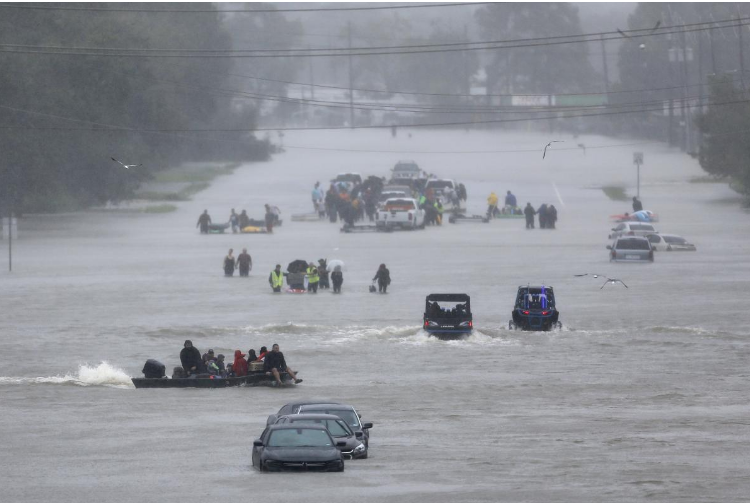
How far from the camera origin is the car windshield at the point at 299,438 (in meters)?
19.2

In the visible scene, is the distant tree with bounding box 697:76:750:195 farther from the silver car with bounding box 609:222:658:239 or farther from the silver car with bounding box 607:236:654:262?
the silver car with bounding box 607:236:654:262

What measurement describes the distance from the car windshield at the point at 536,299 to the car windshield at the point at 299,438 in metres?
21.2

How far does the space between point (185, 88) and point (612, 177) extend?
34.2 m

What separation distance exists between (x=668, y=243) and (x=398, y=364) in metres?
33.8

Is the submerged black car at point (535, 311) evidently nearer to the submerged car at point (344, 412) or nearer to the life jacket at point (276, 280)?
the life jacket at point (276, 280)

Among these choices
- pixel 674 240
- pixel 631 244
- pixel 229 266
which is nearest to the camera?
pixel 229 266

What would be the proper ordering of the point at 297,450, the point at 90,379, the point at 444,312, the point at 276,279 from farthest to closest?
the point at 276,279 → the point at 444,312 → the point at 90,379 → the point at 297,450

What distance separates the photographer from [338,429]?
67.7ft

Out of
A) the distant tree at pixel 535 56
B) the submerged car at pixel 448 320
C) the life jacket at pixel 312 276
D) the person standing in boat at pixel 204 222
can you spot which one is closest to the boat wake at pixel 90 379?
the submerged car at pixel 448 320

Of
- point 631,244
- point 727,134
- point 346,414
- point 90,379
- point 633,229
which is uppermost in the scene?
point 727,134

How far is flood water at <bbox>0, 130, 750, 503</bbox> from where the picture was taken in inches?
758

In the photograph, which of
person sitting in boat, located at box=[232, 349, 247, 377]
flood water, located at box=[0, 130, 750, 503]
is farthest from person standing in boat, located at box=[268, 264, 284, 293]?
person sitting in boat, located at box=[232, 349, 247, 377]

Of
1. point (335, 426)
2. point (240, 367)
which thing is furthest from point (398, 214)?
point (335, 426)

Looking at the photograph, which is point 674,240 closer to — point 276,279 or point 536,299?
point 276,279
